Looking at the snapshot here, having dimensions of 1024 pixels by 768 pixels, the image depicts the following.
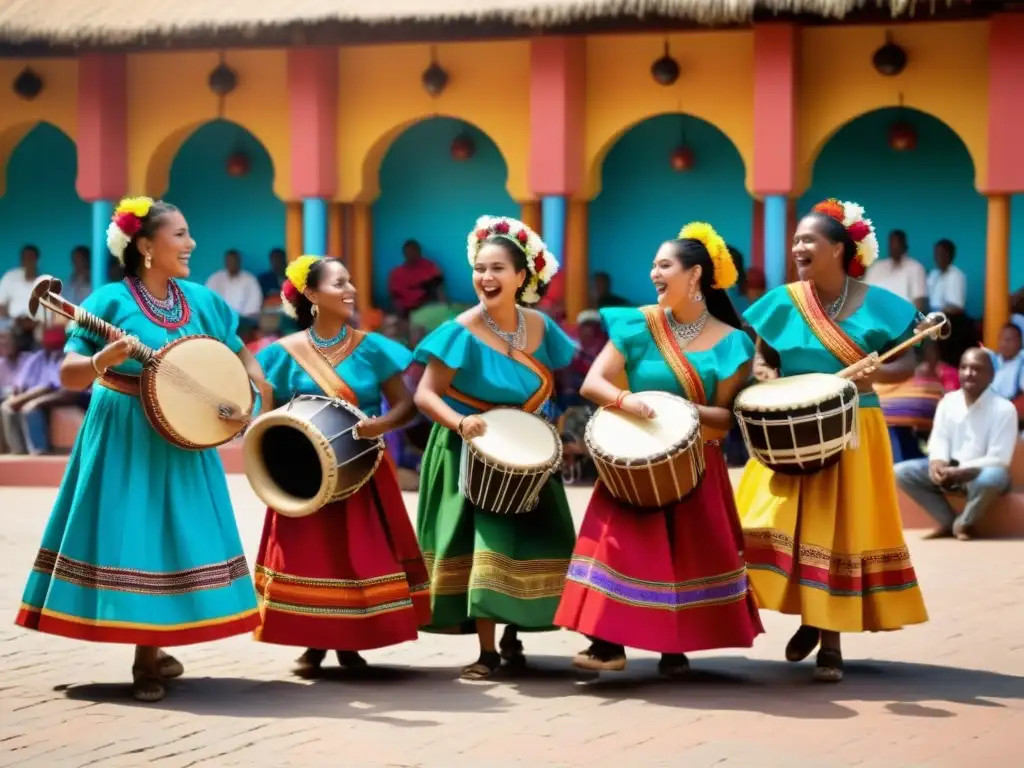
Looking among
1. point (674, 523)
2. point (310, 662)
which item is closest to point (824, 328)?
point (674, 523)

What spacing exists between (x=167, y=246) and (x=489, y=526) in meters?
1.62

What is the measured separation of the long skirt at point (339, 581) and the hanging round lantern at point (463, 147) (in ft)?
40.1

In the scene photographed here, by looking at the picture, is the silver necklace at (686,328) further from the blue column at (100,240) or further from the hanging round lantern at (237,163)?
the hanging round lantern at (237,163)

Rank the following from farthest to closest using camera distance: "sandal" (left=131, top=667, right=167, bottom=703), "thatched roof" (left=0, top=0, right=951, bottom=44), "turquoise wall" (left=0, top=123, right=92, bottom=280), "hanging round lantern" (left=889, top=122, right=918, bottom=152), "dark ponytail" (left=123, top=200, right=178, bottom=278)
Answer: "turquoise wall" (left=0, top=123, right=92, bottom=280) → "hanging round lantern" (left=889, top=122, right=918, bottom=152) → "thatched roof" (left=0, top=0, right=951, bottom=44) → "dark ponytail" (left=123, top=200, right=178, bottom=278) → "sandal" (left=131, top=667, right=167, bottom=703)

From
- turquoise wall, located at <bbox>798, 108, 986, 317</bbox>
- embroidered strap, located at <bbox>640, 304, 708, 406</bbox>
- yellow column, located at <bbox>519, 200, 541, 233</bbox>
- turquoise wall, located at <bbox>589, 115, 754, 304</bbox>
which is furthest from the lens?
turquoise wall, located at <bbox>589, 115, 754, 304</bbox>

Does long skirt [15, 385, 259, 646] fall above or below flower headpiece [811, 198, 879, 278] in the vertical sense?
below

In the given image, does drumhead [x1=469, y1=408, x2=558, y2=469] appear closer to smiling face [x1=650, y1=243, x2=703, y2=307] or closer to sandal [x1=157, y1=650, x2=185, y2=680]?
smiling face [x1=650, y1=243, x2=703, y2=307]

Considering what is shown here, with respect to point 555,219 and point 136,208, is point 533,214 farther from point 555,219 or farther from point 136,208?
point 136,208

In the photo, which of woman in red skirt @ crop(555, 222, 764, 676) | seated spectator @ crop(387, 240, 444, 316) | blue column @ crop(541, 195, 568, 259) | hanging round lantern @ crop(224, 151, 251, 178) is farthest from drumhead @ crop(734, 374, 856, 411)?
hanging round lantern @ crop(224, 151, 251, 178)

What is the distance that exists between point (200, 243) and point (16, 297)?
82.2 inches

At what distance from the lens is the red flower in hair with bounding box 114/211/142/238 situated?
293 inches

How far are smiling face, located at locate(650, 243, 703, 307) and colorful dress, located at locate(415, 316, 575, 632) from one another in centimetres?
54

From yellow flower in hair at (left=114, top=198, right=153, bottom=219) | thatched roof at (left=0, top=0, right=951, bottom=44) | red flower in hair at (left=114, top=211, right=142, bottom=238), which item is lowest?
red flower in hair at (left=114, top=211, right=142, bottom=238)

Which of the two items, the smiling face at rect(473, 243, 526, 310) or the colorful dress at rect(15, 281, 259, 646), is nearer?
the colorful dress at rect(15, 281, 259, 646)
